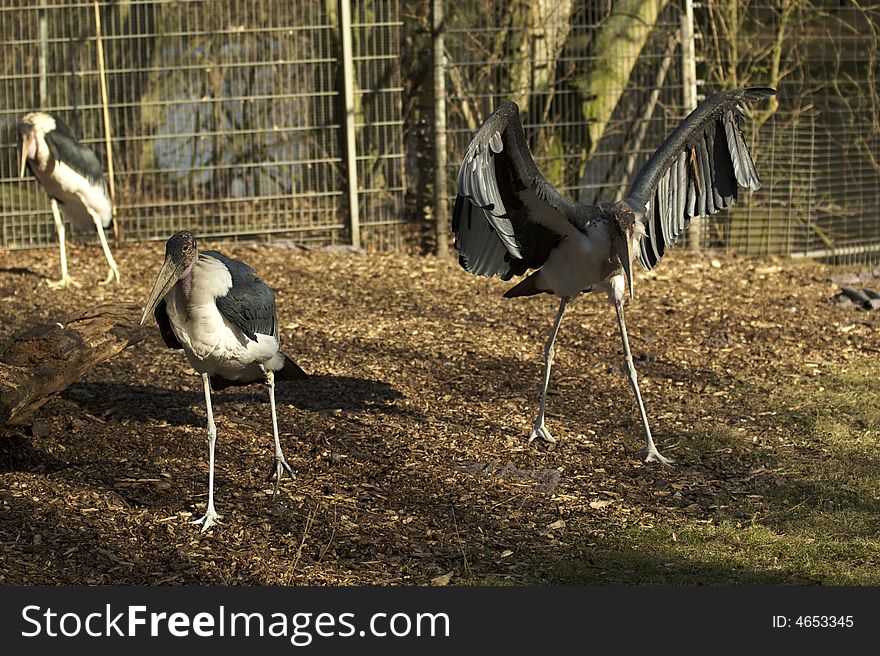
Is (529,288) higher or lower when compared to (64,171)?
lower

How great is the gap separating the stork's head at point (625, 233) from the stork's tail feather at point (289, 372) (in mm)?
1660

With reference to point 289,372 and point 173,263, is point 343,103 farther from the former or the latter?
point 173,263

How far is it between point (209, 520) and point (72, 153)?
204 inches

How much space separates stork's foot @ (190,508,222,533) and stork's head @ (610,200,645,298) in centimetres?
215

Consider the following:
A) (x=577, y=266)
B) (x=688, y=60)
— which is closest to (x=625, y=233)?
(x=577, y=266)

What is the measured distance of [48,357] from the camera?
541cm

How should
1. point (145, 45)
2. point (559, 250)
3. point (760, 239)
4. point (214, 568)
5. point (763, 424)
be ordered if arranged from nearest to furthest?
point (214, 568) → point (559, 250) → point (763, 424) → point (145, 45) → point (760, 239)

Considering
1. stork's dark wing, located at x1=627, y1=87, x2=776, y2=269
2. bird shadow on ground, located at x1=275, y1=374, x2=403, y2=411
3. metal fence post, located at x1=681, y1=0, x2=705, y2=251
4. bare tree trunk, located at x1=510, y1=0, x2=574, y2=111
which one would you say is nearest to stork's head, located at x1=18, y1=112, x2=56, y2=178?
bird shadow on ground, located at x1=275, y1=374, x2=403, y2=411

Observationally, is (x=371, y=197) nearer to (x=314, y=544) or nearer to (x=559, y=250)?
(x=559, y=250)

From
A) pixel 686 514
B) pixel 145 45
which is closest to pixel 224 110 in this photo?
pixel 145 45

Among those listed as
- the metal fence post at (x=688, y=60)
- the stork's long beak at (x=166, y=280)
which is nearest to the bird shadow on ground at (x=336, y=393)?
the stork's long beak at (x=166, y=280)

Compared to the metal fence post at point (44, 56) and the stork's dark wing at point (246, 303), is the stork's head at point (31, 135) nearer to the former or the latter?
the metal fence post at point (44, 56)

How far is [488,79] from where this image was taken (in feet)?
35.6

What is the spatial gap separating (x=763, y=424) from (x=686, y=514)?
4.53ft
